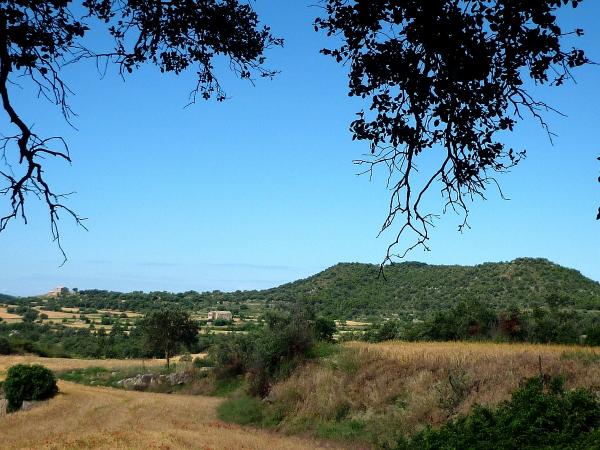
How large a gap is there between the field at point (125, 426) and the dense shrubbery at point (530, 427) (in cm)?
807

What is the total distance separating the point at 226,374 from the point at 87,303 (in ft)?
398

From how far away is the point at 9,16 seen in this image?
530 cm

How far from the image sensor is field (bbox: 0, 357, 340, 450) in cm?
1896

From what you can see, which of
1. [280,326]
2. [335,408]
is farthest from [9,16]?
[280,326]

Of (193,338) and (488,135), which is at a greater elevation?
(488,135)

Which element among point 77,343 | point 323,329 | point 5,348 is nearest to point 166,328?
point 5,348

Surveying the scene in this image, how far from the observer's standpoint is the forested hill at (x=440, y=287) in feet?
247

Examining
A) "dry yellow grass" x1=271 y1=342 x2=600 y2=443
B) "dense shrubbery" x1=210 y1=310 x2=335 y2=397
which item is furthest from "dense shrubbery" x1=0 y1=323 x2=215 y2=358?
"dry yellow grass" x1=271 y1=342 x2=600 y2=443

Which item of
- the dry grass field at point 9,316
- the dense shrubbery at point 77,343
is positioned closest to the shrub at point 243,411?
the dense shrubbery at point 77,343

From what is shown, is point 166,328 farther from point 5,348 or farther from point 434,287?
point 434,287

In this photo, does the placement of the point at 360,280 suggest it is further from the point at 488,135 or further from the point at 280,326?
the point at 488,135

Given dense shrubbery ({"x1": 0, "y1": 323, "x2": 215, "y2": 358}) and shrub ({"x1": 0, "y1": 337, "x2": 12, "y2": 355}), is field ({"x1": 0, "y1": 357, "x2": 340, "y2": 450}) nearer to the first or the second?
shrub ({"x1": 0, "y1": 337, "x2": 12, "y2": 355})

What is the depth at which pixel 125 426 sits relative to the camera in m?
25.1

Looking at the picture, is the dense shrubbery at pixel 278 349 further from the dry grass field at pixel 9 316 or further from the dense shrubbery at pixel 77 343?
the dry grass field at pixel 9 316
